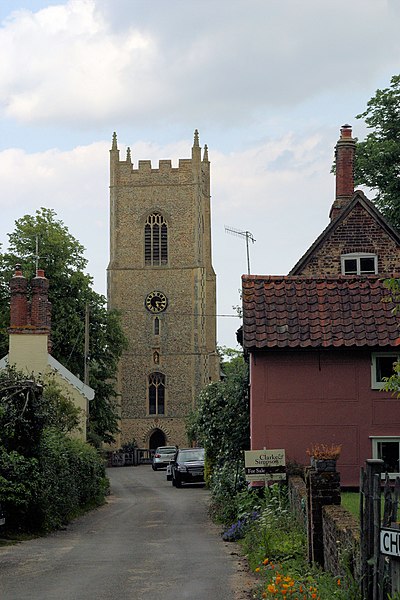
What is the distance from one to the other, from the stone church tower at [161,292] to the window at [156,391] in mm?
88

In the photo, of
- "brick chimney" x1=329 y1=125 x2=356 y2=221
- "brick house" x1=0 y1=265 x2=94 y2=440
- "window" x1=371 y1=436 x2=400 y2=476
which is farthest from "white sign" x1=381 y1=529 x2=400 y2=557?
"brick chimney" x1=329 y1=125 x2=356 y2=221

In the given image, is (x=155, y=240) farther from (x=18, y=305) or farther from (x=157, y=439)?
(x=18, y=305)

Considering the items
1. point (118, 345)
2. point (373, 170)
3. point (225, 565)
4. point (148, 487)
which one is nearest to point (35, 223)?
point (118, 345)

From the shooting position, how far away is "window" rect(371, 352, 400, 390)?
22.3m

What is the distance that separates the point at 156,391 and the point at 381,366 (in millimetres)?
67825

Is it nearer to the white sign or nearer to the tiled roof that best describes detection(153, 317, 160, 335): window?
the tiled roof

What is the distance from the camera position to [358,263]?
2989 cm

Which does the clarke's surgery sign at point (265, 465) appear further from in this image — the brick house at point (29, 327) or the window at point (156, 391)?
the window at point (156, 391)

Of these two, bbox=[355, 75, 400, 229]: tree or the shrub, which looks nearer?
the shrub

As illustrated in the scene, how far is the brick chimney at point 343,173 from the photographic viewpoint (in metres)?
31.4

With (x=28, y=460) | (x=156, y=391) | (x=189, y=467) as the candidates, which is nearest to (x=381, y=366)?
(x=28, y=460)

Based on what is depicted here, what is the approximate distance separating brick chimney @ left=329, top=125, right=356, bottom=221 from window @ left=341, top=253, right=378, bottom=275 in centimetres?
197

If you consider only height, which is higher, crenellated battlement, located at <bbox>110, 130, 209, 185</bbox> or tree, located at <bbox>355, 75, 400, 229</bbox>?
crenellated battlement, located at <bbox>110, 130, 209, 185</bbox>

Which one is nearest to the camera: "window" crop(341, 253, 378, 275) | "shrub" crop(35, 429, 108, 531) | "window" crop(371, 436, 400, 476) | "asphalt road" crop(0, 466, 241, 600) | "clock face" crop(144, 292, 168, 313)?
"asphalt road" crop(0, 466, 241, 600)
